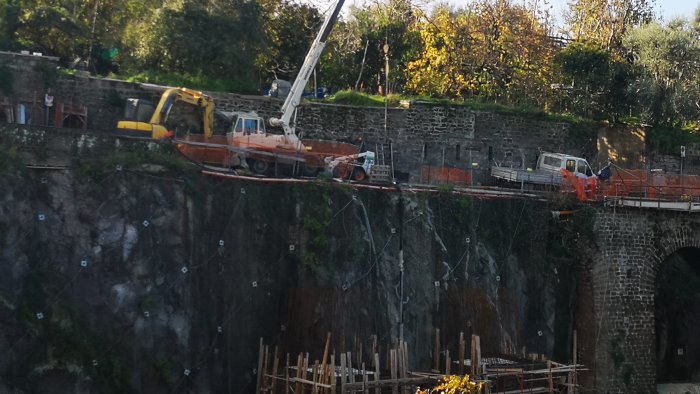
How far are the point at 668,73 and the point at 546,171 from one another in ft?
25.9

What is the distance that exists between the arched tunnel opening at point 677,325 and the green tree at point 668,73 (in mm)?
7343

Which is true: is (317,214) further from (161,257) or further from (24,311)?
(24,311)

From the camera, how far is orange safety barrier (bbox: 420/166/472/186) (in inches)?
1684

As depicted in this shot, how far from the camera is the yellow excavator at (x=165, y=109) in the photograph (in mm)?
39250

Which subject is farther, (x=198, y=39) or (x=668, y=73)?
(x=668, y=73)

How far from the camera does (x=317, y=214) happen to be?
120 ft

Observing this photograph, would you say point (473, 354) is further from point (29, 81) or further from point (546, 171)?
point (29, 81)

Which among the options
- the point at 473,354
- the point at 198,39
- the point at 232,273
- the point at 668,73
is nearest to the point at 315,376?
the point at 232,273

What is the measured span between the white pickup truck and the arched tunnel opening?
434 centimetres

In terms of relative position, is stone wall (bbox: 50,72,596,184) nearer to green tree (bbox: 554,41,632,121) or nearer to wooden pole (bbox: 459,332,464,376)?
green tree (bbox: 554,41,632,121)

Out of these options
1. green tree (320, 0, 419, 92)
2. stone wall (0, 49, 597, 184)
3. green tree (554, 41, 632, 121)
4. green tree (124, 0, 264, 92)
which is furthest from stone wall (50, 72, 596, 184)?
green tree (320, 0, 419, 92)

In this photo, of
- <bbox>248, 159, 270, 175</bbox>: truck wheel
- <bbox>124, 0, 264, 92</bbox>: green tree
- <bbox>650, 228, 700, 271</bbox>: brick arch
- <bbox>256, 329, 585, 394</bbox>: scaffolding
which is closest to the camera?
<bbox>256, 329, 585, 394</bbox>: scaffolding

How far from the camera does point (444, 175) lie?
43188 mm

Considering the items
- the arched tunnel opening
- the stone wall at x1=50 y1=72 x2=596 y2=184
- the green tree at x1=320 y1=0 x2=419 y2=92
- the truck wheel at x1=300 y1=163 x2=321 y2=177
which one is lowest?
the arched tunnel opening
